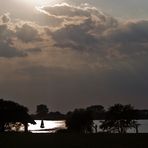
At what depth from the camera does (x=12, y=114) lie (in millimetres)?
86812

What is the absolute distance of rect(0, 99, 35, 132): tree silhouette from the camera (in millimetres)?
86125

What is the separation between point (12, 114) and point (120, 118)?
78.3ft

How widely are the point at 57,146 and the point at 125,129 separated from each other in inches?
2256

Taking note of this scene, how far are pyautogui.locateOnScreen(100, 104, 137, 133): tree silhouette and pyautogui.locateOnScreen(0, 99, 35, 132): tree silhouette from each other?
18574 mm

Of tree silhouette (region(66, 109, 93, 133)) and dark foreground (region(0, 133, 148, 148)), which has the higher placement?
tree silhouette (region(66, 109, 93, 133))

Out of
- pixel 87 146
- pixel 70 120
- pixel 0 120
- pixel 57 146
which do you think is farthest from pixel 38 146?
pixel 70 120

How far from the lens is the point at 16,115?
8694 centimetres

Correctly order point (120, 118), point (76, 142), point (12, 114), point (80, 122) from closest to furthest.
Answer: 1. point (76, 142)
2. point (12, 114)
3. point (80, 122)
4. point (120, 118)

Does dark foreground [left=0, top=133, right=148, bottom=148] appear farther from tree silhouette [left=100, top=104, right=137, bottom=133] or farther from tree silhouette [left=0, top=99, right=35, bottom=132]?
tree silhouette [left=100, top=104, right=137, bottom=133]

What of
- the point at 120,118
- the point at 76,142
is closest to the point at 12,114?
the point at 120,118

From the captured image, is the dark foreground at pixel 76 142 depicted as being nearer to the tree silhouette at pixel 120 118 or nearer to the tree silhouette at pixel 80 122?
the tree silhouette at pixel 80 122

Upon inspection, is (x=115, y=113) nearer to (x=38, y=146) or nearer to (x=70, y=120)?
(x=70, y=120)

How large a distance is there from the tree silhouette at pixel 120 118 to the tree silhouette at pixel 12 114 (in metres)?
18.6

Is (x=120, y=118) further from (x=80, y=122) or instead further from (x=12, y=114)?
(x=12, y=114)
